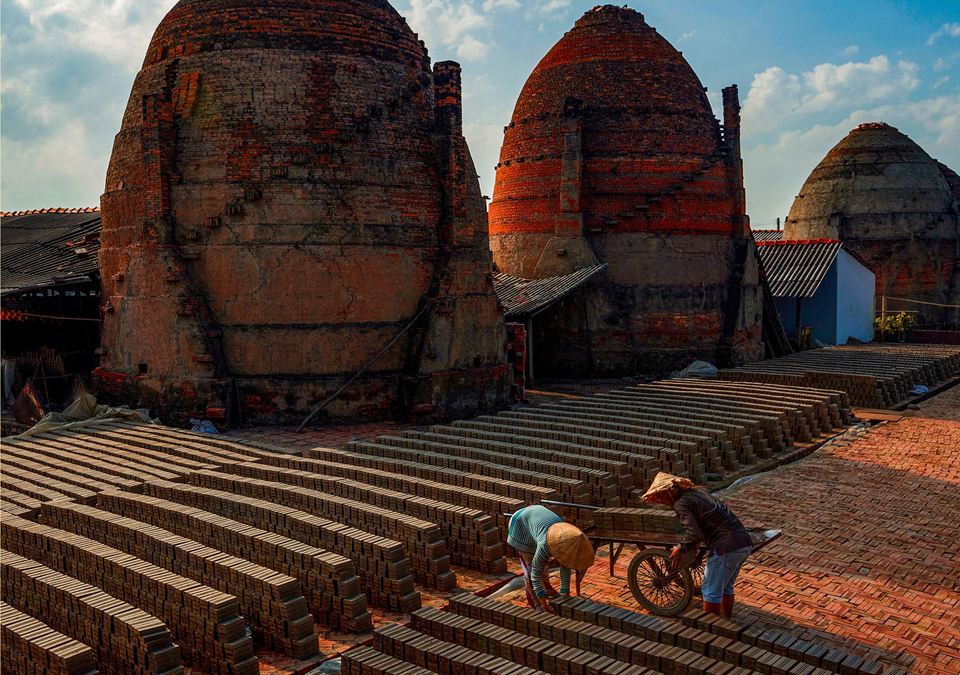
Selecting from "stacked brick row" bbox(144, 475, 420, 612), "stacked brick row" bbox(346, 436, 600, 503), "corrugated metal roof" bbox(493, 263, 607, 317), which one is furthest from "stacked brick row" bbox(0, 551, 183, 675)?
"corrugated metal roof" bbox(493, 263, 607, 317)

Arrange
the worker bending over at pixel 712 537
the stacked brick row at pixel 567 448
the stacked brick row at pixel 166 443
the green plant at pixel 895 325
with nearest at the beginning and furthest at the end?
the worker bending over at pixel 712 537
the stacked brick row at pixel 567 448
the stacked brick row at pixel 166 443
the green plant at pixel 895 325

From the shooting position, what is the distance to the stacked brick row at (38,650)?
5305 mm

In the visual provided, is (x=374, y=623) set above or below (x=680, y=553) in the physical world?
below

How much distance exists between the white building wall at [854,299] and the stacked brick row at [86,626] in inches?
1032

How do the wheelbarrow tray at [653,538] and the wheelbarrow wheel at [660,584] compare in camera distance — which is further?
the wheelbarrow tray at [653,538]

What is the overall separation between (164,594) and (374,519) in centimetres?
217

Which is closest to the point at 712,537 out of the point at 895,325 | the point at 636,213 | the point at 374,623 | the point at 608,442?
the point at 374,623

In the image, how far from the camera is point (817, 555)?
8109 millimetres

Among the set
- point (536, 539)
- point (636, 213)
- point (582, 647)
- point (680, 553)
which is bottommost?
point (582, 647)

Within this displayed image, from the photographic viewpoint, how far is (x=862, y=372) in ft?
59.8

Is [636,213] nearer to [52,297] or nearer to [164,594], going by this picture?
[52,297]

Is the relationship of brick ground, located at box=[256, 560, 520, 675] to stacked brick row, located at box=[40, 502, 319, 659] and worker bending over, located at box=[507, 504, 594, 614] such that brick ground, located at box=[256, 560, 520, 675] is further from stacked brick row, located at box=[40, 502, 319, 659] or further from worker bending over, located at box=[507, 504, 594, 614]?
worker bending over, located at box=[507, 504, 594, 614]

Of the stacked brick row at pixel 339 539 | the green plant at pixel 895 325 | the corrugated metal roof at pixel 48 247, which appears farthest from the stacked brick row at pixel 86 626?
the green plant at pixel 895 325

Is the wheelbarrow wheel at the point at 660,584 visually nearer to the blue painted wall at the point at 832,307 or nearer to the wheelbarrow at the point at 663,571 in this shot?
the wheelbarrow at the point at 663,571
